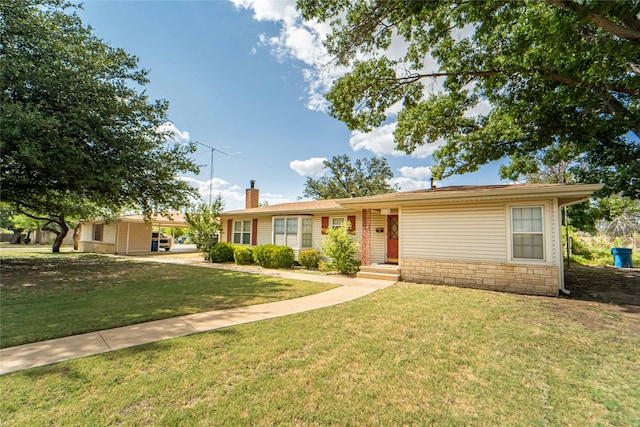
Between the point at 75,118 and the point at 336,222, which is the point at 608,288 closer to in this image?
the point at 336,222

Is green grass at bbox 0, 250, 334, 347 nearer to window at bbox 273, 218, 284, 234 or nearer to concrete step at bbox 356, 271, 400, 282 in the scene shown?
concrete step at bbox 356, 271, 400, 282

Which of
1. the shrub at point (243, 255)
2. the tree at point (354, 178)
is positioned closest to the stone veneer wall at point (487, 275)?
the shrub at point (243, 255)

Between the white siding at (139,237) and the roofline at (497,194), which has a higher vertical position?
the roofline at (497,194)

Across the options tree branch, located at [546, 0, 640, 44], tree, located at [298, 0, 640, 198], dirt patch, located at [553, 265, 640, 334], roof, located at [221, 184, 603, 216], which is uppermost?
tree, located at [298, 0, 640, 198]

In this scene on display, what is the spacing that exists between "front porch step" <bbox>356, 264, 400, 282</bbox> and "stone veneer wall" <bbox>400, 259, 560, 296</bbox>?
282 millimetres

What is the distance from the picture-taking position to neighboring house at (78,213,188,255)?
19094 millimetres

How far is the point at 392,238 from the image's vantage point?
37.2 ft

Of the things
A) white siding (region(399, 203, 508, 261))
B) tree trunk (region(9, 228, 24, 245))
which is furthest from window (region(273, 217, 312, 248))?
tree trunk (region(9, 228, 24, 245))

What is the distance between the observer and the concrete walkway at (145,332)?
325 cm

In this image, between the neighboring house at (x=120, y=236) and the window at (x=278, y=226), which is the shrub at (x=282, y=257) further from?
the neighboring house at (x=120, y=236)

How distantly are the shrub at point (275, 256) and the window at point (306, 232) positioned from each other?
98 cm

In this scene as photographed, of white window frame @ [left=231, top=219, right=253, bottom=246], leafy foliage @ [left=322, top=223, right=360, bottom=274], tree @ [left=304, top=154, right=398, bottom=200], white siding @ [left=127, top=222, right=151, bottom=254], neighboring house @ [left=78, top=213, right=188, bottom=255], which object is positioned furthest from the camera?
tree @ [left=304, top=154, right=398, bottom=200]

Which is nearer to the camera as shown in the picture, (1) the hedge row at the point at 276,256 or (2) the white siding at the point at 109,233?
(1) the hedge row at the point at 276,256

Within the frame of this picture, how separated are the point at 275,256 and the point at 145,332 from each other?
8.09 m
